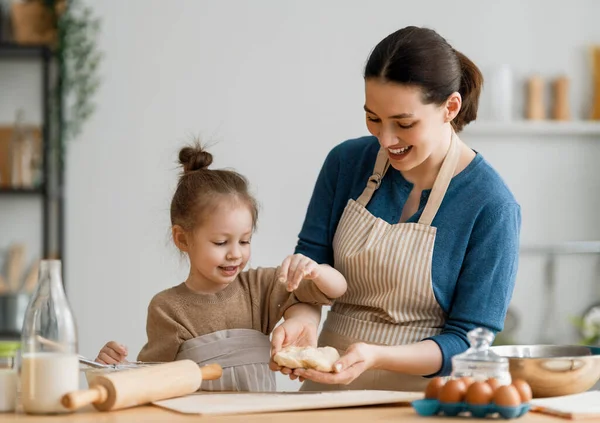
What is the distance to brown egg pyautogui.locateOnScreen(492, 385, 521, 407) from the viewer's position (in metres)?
1.41

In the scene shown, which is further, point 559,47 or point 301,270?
point 559,47

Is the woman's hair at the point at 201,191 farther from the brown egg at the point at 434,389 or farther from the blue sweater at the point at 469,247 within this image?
the brown egg at the point at 434,389

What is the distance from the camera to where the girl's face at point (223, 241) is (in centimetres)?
196

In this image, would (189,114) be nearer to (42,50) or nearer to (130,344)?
(42,50)

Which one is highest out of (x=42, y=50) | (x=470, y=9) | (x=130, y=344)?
(x=470, y=9)

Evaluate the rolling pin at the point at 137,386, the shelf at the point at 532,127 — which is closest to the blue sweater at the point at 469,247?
the rolling pin at the point at 137,386

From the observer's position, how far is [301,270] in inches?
69.5

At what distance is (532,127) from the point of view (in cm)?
440

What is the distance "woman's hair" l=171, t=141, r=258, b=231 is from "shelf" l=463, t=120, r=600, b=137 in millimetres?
2494

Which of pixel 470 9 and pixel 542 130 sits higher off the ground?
pixel 470 9

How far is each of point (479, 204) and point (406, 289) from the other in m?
0.24

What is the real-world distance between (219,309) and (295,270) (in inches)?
11.8

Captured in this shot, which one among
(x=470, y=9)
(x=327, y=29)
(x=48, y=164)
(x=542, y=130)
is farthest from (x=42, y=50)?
(x=542, y=130)

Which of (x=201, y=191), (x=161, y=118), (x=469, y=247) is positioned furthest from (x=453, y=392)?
(x=161, y=118)
